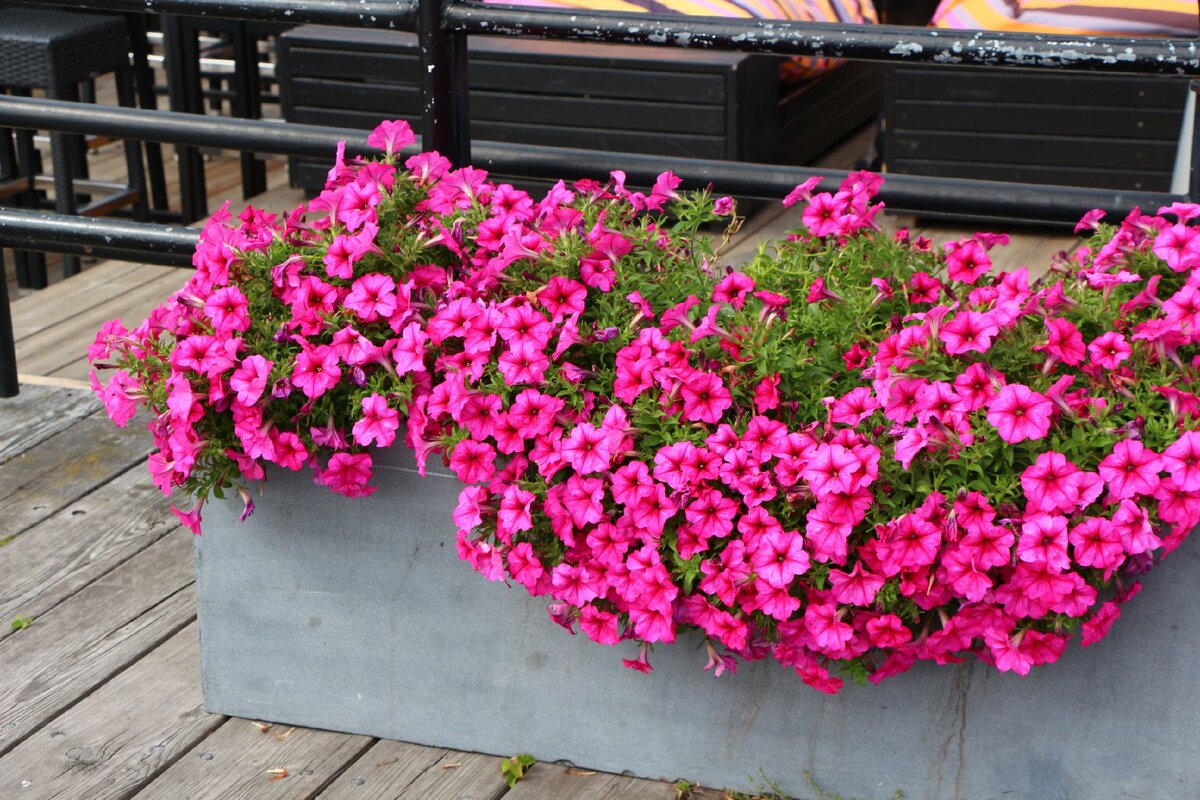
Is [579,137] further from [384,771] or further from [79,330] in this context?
[384,771]

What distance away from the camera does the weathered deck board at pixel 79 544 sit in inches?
Answer: 82.0

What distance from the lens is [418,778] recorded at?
5.53ft

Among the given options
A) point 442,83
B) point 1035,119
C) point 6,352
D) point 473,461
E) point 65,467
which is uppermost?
point 442,83

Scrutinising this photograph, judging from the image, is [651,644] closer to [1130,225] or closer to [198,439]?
[198,439]

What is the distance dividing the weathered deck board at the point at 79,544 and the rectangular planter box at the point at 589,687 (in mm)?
426

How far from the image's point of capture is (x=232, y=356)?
1561mm

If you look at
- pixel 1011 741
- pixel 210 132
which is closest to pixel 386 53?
pixel 210 132

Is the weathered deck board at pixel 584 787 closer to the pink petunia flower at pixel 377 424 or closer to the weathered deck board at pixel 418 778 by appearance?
the weathered deck board at pixel 418 778

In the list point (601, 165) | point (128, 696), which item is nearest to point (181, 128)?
point (601, 165)

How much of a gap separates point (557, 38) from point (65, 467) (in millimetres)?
1166

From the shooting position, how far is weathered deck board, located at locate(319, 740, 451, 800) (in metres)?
1.66

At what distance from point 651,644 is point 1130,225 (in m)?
0.69

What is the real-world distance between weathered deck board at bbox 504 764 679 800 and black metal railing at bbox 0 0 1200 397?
0.84 metres

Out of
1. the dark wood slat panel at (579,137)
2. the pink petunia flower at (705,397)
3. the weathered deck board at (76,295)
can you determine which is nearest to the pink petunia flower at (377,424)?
the pink petunia flower at (705,397)
